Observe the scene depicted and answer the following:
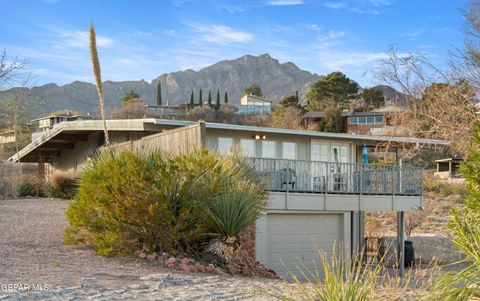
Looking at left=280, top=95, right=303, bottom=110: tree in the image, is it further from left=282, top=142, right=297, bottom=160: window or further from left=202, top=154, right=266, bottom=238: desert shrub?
left=202, top=154, right=266, bottom=238: desert shrub

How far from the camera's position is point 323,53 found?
31531 mm

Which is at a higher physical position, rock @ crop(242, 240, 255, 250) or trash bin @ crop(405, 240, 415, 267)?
rock @ crop(242, 240, 255, 250)

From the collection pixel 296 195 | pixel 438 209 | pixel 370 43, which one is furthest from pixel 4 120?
pixel 438 209

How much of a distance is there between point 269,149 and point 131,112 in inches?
1732

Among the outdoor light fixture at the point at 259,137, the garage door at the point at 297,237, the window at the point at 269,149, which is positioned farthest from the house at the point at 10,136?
the garage door at the point at 297,237

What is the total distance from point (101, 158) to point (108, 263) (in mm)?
3119

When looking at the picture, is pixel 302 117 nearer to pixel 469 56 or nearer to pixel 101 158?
pixel 469 56

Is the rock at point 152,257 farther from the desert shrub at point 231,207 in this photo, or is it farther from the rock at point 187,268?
the desert shrub at point 231,207

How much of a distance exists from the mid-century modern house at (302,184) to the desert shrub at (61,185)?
224 cm

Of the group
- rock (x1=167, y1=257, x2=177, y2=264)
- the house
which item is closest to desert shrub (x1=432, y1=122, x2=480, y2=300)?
rock (x1=167, y1=257, x2=177, y2=264)

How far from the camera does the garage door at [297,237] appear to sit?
17.1 m

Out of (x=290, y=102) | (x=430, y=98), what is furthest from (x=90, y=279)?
(x=290, y=102)

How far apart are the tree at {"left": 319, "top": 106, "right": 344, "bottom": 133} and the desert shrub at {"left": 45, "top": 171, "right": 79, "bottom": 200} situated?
3371 centimetres

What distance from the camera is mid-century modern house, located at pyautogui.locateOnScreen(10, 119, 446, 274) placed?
16.8 meters
